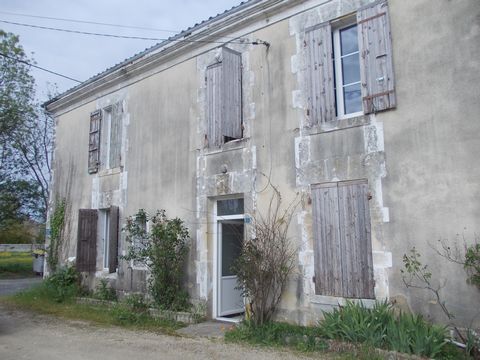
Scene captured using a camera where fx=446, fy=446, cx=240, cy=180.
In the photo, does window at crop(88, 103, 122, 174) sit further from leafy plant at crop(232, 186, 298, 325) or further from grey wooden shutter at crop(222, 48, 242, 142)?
leafy plant at crop(232, 186, 298, 325)

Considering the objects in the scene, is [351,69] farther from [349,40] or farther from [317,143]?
[317,143]

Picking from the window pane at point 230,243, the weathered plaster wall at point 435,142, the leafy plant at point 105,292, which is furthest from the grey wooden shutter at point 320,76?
the leafy plant at point 105,292

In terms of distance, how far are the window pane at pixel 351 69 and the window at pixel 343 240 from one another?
1.66 m

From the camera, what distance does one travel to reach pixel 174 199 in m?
9.26

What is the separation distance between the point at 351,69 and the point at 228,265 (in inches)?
168

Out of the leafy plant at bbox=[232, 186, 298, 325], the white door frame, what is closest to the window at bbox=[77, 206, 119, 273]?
the white door frame

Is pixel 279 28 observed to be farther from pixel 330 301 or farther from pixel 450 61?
pixel 330 301

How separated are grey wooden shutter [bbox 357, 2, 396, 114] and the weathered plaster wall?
112 millimetres

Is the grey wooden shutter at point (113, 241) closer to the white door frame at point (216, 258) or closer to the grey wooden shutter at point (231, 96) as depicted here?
the white door frame at point (216, 258)

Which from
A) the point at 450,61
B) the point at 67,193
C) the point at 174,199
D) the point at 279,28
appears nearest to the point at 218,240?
the point at 174,199

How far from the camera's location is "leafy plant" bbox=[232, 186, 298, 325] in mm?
6980

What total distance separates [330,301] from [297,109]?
3.09m

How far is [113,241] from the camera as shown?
34.4ft

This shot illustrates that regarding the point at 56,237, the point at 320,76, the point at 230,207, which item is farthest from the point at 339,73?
the point at 56,237
